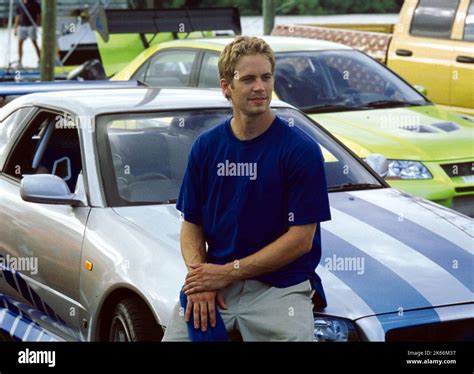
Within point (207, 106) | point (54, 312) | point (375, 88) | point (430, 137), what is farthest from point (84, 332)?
point (375, 88)

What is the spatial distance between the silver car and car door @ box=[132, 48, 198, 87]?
3.96m

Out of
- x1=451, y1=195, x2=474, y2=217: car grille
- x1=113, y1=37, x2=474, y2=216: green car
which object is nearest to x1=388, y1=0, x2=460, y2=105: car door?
x1=113, y1=37, x2=474, y2=216: green car

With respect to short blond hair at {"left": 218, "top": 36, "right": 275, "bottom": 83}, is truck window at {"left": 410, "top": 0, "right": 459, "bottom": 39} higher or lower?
lower

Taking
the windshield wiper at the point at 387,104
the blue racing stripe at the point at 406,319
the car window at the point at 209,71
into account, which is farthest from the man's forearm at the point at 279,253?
the car window at the point at 209,71

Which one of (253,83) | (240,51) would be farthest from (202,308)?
(240,51)

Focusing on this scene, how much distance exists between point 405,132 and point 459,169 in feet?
1.89

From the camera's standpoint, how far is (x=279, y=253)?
418 centimetres

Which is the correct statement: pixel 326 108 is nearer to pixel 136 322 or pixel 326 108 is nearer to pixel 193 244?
pixel 136 322

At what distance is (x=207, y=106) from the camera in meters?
6.32

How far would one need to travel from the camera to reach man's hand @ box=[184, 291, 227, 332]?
4223mm

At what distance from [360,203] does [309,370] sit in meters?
1.71

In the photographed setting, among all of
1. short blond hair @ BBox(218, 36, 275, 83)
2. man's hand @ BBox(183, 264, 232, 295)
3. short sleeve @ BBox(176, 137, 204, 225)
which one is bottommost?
man's hand @ BBox(183, 264, 232, 295)

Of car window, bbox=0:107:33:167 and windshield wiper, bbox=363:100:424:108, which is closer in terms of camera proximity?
car window, bbox=0:107:33:167

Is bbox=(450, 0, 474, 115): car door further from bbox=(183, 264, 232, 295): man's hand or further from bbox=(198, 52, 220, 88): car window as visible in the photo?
bbox=(183, 264, 232, 295): man's hand
